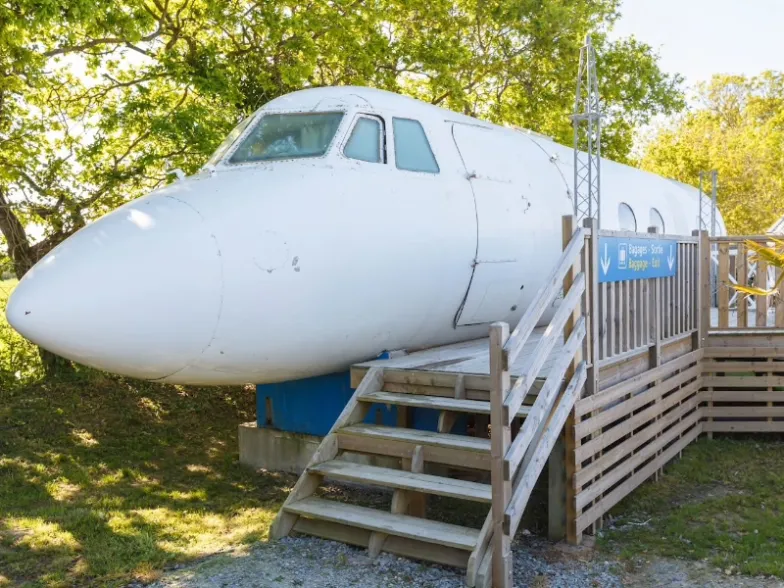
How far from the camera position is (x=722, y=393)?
9703mm

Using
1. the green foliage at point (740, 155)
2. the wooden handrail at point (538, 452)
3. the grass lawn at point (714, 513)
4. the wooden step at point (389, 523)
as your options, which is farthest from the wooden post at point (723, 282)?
the green foliage at point (740, 155)

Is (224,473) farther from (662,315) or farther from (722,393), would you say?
(722,393)

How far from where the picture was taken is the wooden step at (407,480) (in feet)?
17.2

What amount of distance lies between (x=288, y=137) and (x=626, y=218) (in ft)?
18.9

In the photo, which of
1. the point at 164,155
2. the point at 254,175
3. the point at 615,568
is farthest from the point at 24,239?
the point at 615,568

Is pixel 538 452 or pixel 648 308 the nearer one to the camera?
pixel 538 452

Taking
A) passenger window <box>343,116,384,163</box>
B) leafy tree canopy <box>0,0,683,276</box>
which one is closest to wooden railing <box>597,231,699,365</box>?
passenger window <box>343,116,384,163</box>

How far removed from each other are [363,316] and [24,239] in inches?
319

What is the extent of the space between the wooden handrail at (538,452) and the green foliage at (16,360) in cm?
975

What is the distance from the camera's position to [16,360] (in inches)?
514

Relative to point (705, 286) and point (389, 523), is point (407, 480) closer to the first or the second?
point (389, 523)

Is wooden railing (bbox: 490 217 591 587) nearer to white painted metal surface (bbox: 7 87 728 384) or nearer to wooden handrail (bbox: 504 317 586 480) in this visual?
wooden handrail (bbox: 504 317 586 480)

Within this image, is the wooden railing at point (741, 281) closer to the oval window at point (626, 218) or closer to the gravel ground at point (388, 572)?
the oval window at point (626, 218)

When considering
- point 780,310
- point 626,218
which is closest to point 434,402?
point 780,310
